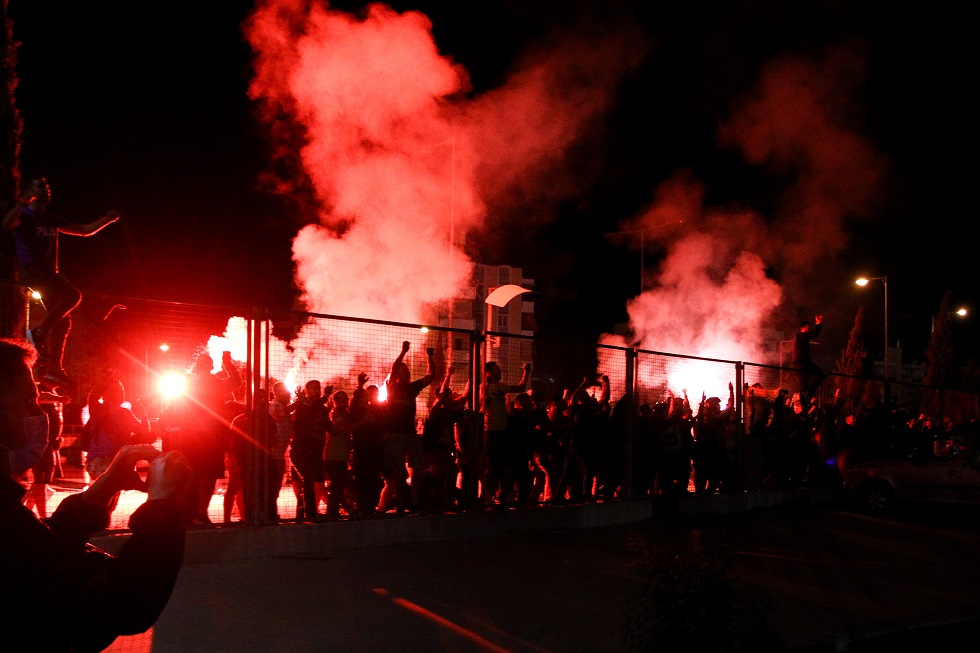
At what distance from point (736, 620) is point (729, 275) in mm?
23906

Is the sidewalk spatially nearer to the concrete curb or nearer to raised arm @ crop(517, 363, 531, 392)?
the concrete curb

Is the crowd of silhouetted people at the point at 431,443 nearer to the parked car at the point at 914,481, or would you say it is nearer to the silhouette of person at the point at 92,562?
the parked car at the point at 914,481

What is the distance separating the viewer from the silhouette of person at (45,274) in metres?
7.37

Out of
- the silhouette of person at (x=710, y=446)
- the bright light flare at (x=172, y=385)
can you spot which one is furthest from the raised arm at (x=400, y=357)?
the silhouette of person at (x=710, y=446)

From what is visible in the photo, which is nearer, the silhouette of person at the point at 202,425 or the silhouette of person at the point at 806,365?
the silhouette of person at the point at 202,425

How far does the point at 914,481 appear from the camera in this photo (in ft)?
49.9

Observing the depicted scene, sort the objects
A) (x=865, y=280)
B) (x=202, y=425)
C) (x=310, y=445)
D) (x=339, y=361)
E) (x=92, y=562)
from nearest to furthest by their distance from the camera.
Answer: (x=92, y=562) → (x=202, y=425) → (x=339, y=361) → (x=310, y=445) → (x=865, y=280)

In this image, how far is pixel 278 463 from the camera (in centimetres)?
955

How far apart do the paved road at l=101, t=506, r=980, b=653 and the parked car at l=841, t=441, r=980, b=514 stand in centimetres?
Answer: 349

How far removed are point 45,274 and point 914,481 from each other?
13295 millimetres

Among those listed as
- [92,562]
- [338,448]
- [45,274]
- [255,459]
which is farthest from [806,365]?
[92,562]

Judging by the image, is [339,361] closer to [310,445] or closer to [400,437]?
[310,445]

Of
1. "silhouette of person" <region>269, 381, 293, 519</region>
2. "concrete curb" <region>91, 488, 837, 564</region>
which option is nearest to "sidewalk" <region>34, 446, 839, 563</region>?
"concrete curb" <region>91, 488, 837, 564</region>

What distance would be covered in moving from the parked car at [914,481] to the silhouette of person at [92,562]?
14402mm
